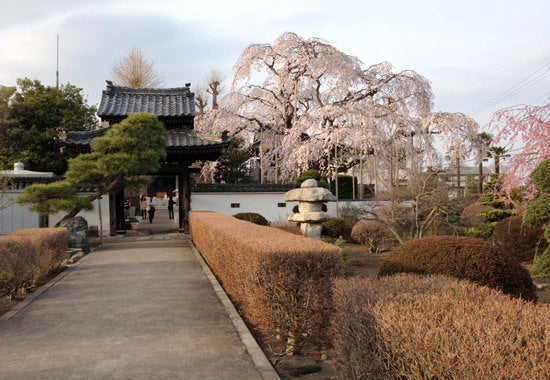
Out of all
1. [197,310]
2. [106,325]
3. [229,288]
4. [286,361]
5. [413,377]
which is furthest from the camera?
[229,288]

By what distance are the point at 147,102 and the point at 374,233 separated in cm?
1290

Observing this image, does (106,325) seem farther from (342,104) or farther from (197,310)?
(342,104)

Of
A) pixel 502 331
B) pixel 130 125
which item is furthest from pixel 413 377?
pixel 130 125

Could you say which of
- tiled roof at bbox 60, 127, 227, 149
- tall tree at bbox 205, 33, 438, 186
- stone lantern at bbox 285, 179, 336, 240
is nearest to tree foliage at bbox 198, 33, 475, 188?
tall tree at bbox 205, 33, 438, 186

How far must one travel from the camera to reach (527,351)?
7.95 feet

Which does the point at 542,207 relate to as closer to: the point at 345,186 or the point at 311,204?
the point at 311,204

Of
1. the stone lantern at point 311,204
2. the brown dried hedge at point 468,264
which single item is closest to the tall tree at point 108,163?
the stone lantern at point 311,204

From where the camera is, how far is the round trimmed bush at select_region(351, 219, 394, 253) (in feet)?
53.1

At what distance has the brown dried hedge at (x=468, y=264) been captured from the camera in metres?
6.73

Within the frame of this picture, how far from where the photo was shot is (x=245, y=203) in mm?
23750

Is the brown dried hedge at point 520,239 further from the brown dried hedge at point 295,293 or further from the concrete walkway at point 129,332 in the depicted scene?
the brown dried hedge at point 295,293

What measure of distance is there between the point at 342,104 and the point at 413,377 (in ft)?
84.3

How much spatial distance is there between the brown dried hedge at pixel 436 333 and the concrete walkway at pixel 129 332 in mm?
1450

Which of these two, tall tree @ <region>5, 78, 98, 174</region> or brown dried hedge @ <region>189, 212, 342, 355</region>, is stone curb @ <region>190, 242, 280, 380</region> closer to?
brown dried hedge @ <region>189, 212, 342, 355</region>
